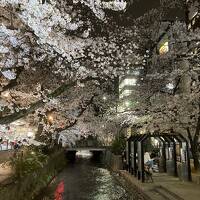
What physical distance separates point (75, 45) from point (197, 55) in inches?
293

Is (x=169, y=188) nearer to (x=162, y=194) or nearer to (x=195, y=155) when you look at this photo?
(x=162, y=194)

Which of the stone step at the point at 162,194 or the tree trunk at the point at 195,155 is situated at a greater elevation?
the tree trunk at the point at 195,155

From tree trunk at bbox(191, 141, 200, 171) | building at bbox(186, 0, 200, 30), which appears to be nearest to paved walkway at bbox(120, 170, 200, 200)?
tree trunk at bbox(191, 141, 200, 171)

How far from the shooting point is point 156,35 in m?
30.9

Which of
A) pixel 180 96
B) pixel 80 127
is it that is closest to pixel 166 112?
pixel 180 96

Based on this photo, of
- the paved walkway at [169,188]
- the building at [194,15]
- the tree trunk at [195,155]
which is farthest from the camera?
the tree trunk at [195,155]

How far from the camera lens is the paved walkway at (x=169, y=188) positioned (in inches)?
681

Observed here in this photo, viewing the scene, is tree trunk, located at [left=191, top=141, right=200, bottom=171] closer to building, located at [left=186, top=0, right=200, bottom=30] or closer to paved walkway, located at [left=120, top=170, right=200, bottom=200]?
paved walkway, located at [left=120, top=170, right=200, bottom=200]

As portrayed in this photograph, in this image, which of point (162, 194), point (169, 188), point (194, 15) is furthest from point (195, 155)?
point (194, 15)

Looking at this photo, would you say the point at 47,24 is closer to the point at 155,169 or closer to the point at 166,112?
the point at 166,112

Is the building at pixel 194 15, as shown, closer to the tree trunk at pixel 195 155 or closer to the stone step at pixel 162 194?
the tree trunk at pixel 195 155

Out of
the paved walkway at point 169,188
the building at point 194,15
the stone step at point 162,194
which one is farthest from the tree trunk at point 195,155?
the building at point 194,15

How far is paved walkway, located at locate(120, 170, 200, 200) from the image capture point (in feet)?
56.7

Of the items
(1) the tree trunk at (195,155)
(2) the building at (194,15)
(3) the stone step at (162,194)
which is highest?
(2) the building at (194,15)
